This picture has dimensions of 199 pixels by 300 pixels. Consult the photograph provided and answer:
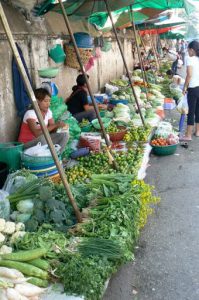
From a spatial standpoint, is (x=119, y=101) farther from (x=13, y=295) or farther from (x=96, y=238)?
(x=13, y=295)

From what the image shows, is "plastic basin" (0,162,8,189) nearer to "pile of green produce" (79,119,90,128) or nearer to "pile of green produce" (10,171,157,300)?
"pile of green produce" (10,171,157,300)

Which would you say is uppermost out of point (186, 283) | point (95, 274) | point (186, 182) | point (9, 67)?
point (9, 67)

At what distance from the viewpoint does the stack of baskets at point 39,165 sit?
4824 mm

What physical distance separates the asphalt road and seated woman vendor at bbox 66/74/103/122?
2634 mm

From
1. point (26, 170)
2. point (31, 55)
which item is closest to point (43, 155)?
point (26, 170)

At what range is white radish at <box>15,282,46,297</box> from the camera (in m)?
2.69

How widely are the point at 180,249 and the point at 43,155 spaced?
2.16 meters

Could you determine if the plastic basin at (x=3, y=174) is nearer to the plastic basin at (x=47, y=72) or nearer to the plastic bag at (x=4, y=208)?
the plastic bag at (x=4, y=208)

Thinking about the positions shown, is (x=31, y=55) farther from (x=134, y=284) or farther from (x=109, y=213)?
(x=134, y=284)

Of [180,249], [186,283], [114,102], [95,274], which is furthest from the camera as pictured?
[114,102]

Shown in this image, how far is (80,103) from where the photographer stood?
27.0 ft

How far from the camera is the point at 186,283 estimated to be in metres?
3.54

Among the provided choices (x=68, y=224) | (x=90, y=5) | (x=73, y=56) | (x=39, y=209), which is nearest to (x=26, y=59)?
(x=90, y=5)

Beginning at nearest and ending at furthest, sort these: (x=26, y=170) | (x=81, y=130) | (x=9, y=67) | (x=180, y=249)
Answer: (x=180, y=249) → (x=26, y=170) → (x=9, y=67) → (x=81, y=130)
